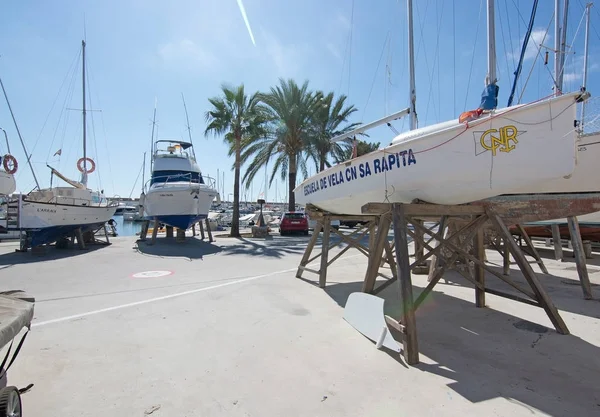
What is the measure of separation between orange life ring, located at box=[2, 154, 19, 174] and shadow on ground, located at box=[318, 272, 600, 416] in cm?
1834

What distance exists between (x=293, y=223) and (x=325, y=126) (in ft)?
24.8

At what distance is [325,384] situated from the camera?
2775 mm

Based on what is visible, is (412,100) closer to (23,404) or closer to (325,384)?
(325,384)

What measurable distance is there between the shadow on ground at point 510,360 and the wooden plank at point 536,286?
0.48ft

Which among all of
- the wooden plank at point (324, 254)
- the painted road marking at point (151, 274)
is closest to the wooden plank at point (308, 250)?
the wooden plank at point (324, 254)

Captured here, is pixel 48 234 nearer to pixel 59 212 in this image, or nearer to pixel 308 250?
pixel 59 212

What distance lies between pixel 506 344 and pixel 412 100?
8.19 meters

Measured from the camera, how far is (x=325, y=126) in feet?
75.2

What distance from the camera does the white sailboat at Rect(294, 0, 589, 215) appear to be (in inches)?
138

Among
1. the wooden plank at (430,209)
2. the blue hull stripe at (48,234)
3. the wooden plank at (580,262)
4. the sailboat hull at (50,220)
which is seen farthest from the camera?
the blue hull stripe at (48,234)

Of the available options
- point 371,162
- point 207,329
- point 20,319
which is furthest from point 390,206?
point 20,319

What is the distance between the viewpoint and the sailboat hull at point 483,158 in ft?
11.5

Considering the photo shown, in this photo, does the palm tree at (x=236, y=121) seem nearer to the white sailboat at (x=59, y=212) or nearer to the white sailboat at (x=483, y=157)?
the white sailboat at (x=59, y=212)

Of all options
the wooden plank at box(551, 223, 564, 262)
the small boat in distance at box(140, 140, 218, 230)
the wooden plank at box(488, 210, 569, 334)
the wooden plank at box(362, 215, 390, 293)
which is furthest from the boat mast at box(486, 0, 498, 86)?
the small boat in distance at box(140, 140, 218, 230)
